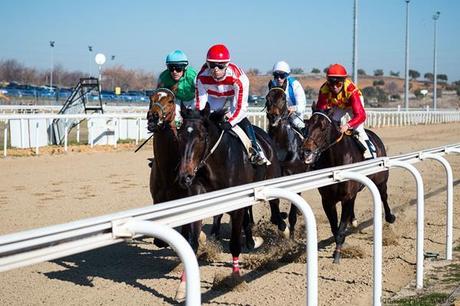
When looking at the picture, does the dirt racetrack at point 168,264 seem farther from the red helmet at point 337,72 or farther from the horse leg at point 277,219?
the red helmet at point 337,72

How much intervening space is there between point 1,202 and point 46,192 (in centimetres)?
112

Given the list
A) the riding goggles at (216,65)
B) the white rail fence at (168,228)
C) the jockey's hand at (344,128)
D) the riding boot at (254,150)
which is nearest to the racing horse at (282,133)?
the jockey's hand at (344,128)

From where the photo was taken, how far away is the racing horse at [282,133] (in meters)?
7.70

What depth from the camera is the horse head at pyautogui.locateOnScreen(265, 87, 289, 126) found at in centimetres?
768

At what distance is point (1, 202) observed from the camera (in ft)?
30.2

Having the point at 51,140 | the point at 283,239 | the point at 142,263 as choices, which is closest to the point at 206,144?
the point at 142,263

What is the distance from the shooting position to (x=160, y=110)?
556 cm

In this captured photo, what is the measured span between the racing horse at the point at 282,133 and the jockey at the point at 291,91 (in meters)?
0.17

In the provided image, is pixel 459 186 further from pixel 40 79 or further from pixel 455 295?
pixel 40 79

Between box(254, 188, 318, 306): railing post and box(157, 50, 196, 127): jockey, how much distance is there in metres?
2.88

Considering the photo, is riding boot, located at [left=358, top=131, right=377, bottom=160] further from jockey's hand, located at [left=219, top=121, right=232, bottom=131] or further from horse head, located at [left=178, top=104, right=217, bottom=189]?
horse head, located at [left=178, top=104, right=217, bottom=189]

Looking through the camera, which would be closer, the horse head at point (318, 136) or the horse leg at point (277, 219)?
the horse head at point (318, 136)

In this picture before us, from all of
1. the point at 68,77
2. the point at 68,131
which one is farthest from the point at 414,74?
the point at 68,131

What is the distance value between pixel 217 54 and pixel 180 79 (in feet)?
2.42
